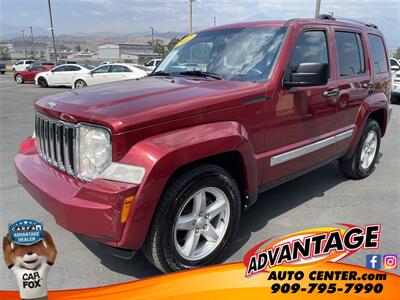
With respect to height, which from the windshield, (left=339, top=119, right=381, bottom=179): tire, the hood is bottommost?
(left=339, top=119, right=381, bottom=179): tire

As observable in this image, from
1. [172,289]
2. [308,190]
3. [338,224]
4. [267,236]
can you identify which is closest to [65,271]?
[172,289]

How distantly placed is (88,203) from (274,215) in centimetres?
221

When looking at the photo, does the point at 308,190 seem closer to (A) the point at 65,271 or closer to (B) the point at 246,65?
(B) the point at 246,65

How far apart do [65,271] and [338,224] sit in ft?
8.59

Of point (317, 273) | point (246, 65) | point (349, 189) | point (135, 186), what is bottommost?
point (349, 189)

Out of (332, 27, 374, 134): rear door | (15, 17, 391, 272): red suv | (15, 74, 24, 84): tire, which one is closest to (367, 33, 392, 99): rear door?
(332, 27, 374, 134): rear door

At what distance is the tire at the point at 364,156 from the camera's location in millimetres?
4840

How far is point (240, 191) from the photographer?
10.4ft

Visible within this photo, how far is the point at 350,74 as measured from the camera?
4.28m

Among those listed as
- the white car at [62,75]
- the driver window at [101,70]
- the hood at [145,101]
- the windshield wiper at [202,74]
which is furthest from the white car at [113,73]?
the hood at [145,101]

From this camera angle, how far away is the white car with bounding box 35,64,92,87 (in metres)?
18.9

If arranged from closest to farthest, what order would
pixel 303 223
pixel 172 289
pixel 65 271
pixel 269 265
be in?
pixel 172 289
pixel 269 265
pixel 65 271
pixel 303 223

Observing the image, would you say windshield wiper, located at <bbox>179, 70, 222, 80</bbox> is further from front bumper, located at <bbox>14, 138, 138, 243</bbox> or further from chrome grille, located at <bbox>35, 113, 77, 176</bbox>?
front bumper, located at <bbox>14, 138, 138, 243</bbox>

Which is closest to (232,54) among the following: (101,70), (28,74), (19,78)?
(101,70)
